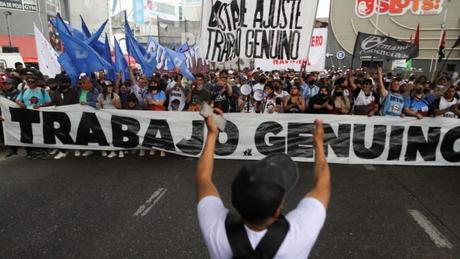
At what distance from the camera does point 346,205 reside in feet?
14.8

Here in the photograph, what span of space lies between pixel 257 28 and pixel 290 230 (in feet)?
19.2

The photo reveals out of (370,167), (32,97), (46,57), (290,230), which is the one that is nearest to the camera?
(290,230)

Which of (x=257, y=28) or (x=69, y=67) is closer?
(x=257, y=28)

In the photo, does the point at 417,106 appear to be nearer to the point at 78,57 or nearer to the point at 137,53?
the point at 78,57

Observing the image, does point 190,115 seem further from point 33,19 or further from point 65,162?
point 33,19

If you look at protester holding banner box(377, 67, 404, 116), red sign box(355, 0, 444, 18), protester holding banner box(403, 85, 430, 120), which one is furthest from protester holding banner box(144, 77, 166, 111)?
red sign box(355, 0, 444, 18)

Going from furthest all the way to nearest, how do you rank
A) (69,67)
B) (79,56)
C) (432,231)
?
(69,67) → (79,56) → (432,231)

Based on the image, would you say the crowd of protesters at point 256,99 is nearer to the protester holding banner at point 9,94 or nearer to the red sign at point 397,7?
the protester holding banner at point 9,94

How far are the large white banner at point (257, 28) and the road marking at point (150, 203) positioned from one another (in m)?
3.07

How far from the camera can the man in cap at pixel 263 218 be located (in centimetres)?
126

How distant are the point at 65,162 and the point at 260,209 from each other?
6049 mm

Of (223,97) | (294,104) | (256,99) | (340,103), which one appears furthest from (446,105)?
(223,97)

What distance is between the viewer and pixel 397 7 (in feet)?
121

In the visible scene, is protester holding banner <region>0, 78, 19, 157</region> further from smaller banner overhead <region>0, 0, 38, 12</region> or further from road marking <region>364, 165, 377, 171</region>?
smaller banner overhead <region>0, 0, 38, 12</region>
